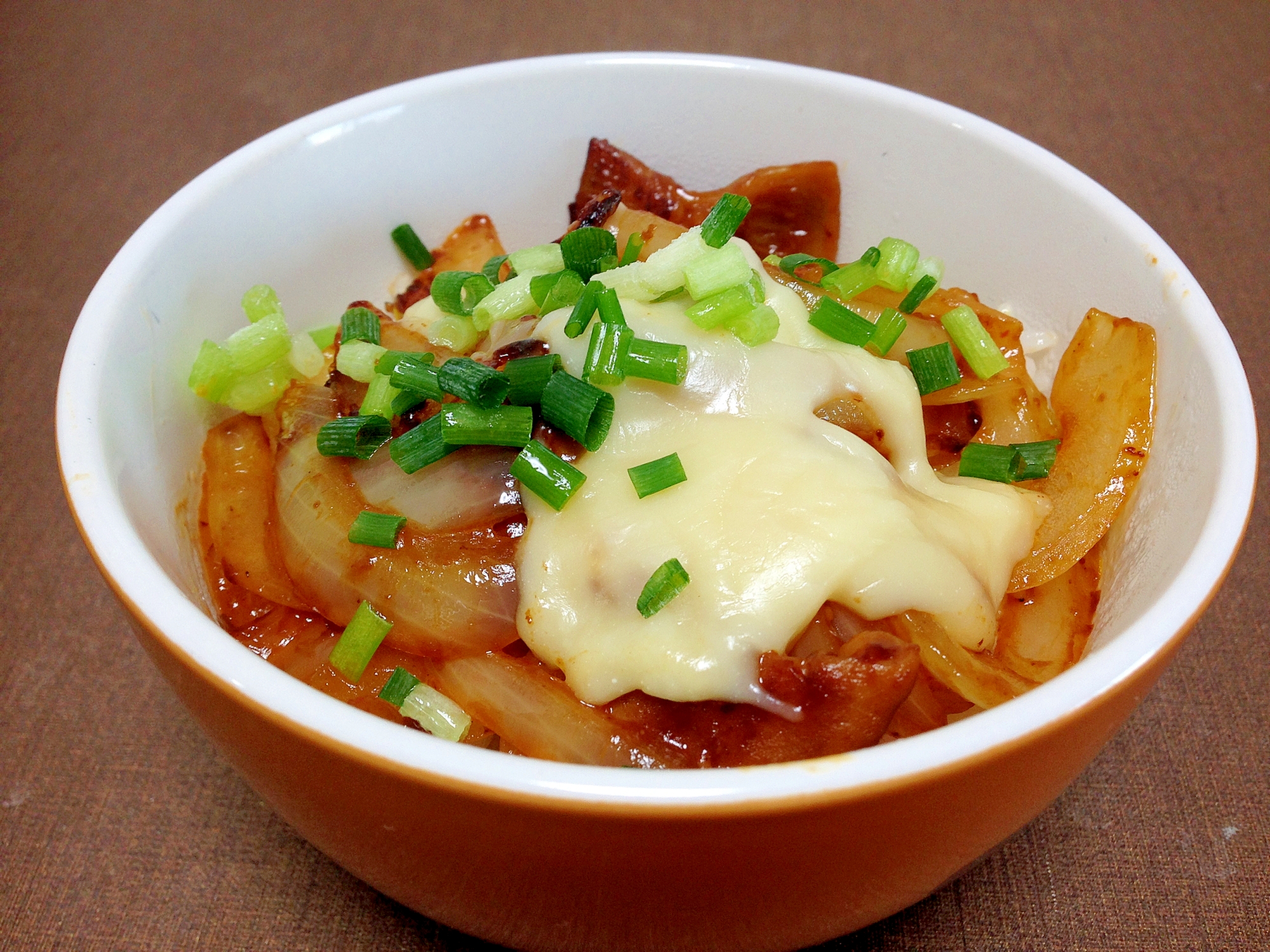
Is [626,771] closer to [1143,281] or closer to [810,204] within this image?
[1143,281]

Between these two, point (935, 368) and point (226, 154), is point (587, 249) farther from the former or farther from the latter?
point (226, 154)

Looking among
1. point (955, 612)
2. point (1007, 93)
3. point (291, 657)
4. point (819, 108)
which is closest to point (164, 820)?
point (291, 657)

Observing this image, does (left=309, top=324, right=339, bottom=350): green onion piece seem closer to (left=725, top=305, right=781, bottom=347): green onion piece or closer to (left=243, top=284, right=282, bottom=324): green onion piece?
(left=243, top=284, right=282, bottom=324): green onion piece

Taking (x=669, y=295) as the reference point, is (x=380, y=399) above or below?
below

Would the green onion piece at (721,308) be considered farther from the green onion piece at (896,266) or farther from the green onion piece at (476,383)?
the green onion piece at (896,266)

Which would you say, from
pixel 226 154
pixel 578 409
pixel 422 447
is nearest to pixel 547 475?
pixel 578 409

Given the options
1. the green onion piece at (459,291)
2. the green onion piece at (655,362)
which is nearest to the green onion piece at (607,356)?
the green onion piece at (655,362)
